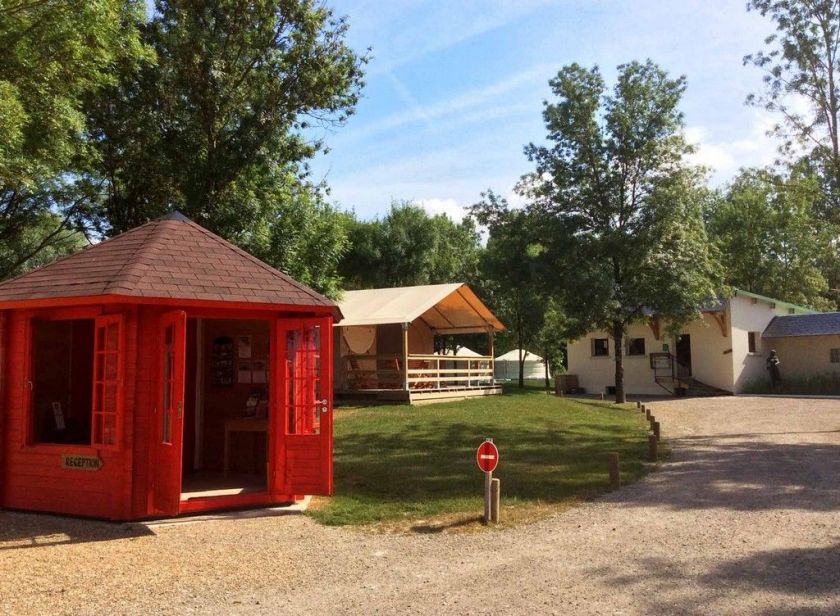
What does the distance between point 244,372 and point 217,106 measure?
437 inches

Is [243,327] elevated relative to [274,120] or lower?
lower

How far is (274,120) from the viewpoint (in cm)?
2064

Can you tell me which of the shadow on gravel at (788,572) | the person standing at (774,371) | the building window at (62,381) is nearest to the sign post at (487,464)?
the shadow on gravel at (788,572)

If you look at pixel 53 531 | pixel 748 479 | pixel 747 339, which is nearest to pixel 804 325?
pixel 747 339

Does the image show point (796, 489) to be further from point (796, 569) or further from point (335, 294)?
point (335, 294)

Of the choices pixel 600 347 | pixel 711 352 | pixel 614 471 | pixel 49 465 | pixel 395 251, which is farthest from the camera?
pixel 395 251

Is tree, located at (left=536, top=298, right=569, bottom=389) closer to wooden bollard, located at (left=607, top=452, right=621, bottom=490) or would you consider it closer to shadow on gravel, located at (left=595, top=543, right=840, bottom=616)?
wooden bollard, located at (left=607, top=452, right=621, bottom=490)

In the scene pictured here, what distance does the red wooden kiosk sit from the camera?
852cm

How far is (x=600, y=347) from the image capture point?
3356cm

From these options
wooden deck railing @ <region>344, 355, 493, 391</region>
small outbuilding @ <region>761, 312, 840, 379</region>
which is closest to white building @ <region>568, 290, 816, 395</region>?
small outbuilding @ <region>761, 312, 840, 379</region>

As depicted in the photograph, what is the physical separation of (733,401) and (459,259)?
20941 mm

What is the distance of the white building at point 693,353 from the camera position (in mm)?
30188

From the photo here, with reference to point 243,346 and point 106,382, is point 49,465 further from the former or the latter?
point 243,346

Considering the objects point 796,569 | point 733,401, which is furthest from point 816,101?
point 796,569
